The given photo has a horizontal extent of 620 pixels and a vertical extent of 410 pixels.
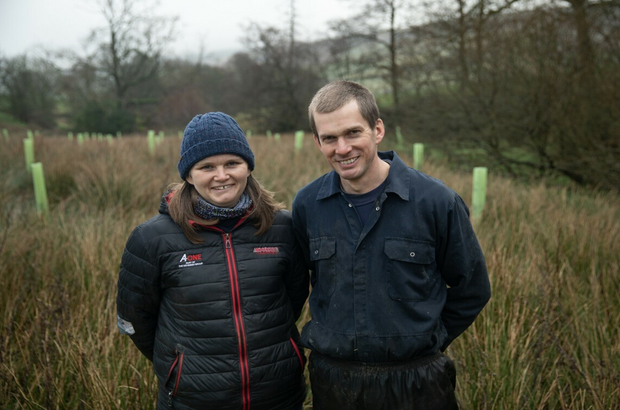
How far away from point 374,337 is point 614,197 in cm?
638

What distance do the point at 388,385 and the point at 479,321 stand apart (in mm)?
1419

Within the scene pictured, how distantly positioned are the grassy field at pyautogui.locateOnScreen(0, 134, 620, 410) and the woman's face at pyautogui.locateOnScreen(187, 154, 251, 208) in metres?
0.94

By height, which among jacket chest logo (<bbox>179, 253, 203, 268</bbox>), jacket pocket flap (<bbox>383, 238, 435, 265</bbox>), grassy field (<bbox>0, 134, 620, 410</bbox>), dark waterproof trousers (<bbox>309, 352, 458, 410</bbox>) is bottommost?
grassy field (<bbox>0, 134, 620, 410</bbox>)

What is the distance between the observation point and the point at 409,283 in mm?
1668

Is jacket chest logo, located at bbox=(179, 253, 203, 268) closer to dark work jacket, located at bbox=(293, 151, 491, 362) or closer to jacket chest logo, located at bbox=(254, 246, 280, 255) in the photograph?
jacket chest logo, located at bbox=(254, 246, 280, 255)

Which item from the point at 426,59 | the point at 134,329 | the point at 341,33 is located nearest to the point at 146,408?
the point at 134,329

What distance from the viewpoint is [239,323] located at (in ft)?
5.70

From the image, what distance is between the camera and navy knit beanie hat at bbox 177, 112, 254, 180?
1815 millimetres

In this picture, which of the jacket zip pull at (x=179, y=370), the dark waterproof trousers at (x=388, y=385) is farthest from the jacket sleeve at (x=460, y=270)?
the jacket zip pull at (x=179, y=370)

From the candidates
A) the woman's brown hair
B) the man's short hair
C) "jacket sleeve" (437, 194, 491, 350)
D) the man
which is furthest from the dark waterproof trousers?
the man's short hair

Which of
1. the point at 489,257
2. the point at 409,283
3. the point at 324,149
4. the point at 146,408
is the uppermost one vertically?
the point at 324,149

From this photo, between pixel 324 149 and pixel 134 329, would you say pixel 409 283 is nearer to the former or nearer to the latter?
pixel 324 149

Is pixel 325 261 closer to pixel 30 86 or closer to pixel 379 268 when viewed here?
pixel 379 268

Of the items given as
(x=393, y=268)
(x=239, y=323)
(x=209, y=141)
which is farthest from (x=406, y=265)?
(x=209, y=141)
